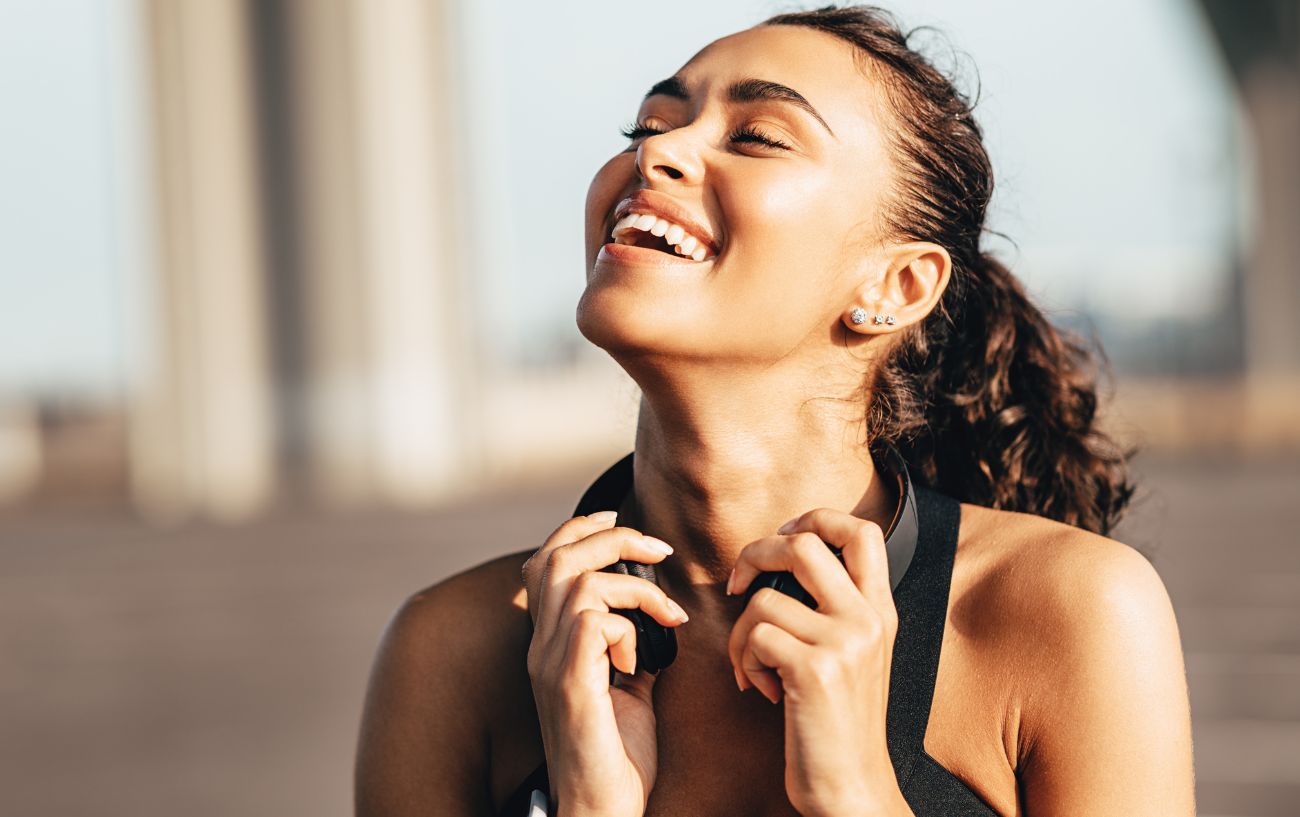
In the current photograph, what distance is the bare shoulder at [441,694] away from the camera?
1936 millimetres

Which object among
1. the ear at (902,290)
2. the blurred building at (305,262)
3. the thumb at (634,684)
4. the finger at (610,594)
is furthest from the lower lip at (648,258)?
the blurred building at (305,262)

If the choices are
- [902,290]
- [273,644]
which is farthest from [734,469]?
[273,644]

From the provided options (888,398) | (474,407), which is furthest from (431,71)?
(888,398)

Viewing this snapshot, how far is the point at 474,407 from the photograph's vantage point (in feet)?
72.0

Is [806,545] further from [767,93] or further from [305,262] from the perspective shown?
[305,262]

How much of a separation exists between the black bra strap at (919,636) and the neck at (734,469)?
0.12 meters

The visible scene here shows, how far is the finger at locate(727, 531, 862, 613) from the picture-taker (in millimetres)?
1573

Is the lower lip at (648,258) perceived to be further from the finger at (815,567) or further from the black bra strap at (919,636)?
the black bra strap at (919,636)

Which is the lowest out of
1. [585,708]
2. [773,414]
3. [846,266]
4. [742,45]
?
[585,708]

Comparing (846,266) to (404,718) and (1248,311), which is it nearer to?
(404,718)

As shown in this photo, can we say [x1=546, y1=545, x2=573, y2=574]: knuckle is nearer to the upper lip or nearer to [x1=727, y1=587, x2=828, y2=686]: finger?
[x1=727, y1=587, x2=828, y2=686]: finger

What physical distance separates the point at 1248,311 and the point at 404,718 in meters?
39.3

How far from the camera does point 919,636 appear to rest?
1767mm

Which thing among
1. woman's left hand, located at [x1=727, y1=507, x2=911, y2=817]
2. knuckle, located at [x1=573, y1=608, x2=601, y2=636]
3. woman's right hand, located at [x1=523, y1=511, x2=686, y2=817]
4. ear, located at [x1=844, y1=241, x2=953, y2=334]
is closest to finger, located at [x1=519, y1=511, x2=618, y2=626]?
woman's right hand, located at [x1=523, y1=511, x2=686, y2=817]
